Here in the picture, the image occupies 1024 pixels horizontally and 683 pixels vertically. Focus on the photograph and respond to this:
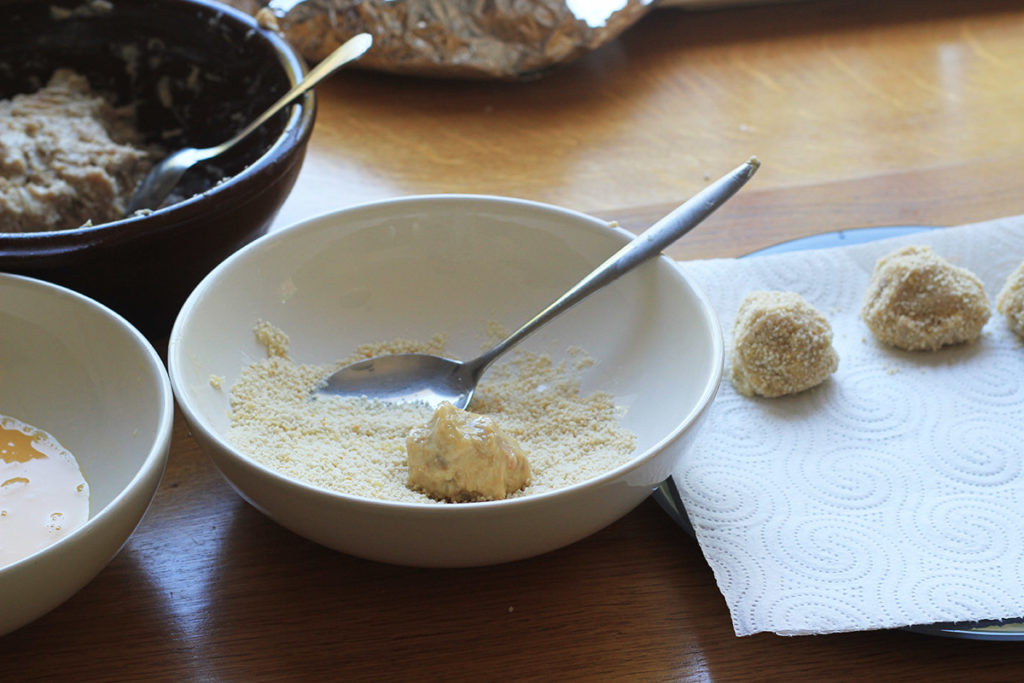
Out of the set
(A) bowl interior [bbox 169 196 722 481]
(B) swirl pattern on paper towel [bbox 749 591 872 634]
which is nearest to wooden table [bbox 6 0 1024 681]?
(B) swirl pattern on paper towel [bbox 749 591 872 634]

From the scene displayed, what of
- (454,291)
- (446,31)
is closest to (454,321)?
(454,291)

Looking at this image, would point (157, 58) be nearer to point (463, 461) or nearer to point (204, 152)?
point (204, 152)

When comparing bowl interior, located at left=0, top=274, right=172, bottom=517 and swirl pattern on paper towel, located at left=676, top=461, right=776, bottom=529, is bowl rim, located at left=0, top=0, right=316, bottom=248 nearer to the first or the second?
bowl interior, located at left=0, top=274, right=172, bottom=517

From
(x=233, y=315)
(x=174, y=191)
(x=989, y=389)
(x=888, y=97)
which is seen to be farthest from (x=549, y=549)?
(x=888, y=97)

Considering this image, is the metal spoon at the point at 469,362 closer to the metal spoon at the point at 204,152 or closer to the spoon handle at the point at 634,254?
the spoon handle at the point at 634,254

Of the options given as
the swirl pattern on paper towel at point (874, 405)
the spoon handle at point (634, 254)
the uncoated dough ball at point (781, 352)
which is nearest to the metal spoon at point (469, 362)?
the spoon handle at point (634, 254)
